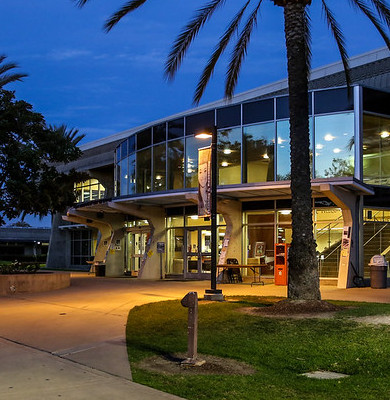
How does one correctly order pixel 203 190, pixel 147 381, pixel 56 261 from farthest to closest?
pixel 56 261 < pixel 203 190 < pixel 147 381

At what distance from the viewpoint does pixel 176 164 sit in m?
26.5

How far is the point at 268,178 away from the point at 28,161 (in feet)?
31.7

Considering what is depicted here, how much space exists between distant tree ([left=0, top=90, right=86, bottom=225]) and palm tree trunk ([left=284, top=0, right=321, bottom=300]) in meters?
10.8

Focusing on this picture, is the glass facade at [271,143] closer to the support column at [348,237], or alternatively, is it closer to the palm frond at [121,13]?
the support column at [348,237]

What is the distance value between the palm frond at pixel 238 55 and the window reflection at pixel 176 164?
30.2ft

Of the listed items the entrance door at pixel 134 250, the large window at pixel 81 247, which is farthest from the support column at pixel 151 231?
the large window at pixel 81 247

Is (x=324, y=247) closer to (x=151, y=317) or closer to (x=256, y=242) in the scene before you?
(x=256, y=242)

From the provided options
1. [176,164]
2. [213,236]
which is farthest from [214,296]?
Result: [176,164]

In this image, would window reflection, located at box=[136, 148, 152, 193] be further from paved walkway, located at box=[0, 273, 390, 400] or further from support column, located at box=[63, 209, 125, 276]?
paved walkway, located at box=[0, 273, 390, 400]

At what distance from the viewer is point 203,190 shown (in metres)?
16.7

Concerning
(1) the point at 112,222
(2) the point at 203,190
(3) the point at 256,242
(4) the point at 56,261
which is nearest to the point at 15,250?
(4) the point at 56,261

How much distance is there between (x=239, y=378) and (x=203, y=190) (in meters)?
10.0

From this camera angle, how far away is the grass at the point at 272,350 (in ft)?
21.5

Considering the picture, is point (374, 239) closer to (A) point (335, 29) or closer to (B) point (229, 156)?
(B) point (229, 156)
